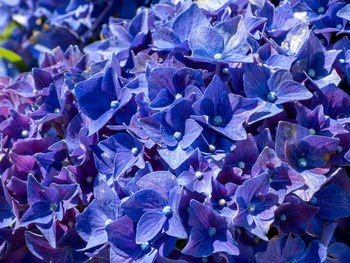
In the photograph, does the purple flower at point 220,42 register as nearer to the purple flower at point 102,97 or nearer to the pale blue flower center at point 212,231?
the purple flower at point 102,97

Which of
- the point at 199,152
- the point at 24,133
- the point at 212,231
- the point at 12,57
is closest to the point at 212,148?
the point at 199,152

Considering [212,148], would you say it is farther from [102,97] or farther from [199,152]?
[102,97]

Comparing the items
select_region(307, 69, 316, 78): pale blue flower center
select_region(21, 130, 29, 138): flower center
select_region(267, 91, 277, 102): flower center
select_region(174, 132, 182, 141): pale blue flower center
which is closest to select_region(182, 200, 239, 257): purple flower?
select_region(174, 132, 182, 141): pale blue flower center

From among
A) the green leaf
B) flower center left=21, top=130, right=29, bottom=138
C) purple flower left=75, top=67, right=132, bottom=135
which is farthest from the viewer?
the green leaf

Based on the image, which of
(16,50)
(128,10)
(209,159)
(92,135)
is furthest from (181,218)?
(16,50)

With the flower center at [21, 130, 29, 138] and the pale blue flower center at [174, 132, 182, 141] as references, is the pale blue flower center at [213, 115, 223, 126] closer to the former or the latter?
the pale blue flower center at [174, 132, 182, 141]

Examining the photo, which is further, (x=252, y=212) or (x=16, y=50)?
(x=16, y=50)

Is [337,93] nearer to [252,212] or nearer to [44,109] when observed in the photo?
[252,212]

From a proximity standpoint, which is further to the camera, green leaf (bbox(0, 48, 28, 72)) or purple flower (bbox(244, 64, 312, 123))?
green leaf (bbox(0, 48, 28, 72))
